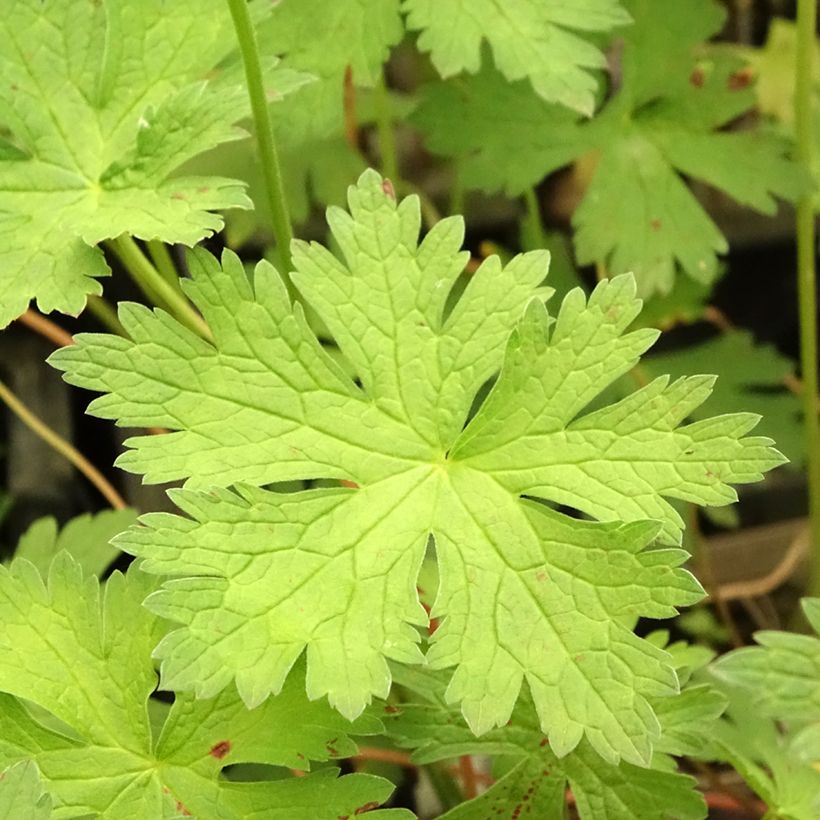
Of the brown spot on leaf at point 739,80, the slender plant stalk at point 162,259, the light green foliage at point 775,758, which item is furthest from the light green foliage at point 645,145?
the light green foliage at point 775,758

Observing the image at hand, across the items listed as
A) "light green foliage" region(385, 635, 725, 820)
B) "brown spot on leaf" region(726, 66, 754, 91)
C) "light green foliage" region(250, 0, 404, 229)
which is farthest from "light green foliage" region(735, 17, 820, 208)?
"light green foliage" region(385, 635, 725, 820)

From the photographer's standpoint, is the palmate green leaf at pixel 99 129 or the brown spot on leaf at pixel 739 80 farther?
the brown spot on leaf at pixel 739 80

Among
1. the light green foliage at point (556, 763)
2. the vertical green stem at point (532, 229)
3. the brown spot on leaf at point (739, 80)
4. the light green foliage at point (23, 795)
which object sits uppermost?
the brown spot on leaf at point (739, 80)

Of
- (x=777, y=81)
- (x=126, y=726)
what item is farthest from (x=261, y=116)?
(x=777, y=81)

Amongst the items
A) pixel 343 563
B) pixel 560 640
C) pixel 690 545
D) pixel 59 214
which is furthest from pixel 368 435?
pixel 690 545

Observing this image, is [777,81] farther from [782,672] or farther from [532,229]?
[782,672]

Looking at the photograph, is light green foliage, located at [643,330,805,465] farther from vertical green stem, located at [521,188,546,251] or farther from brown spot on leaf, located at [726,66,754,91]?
brown spot on leaf, located at [726,66,754,91]

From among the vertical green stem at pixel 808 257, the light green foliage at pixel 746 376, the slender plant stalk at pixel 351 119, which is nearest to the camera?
the vertical green stem at pixel 808 257

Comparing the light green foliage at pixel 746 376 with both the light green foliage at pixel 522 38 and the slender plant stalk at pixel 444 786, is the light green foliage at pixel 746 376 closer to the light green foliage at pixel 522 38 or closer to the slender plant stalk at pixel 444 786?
the light green foliage at pixel 522 38
